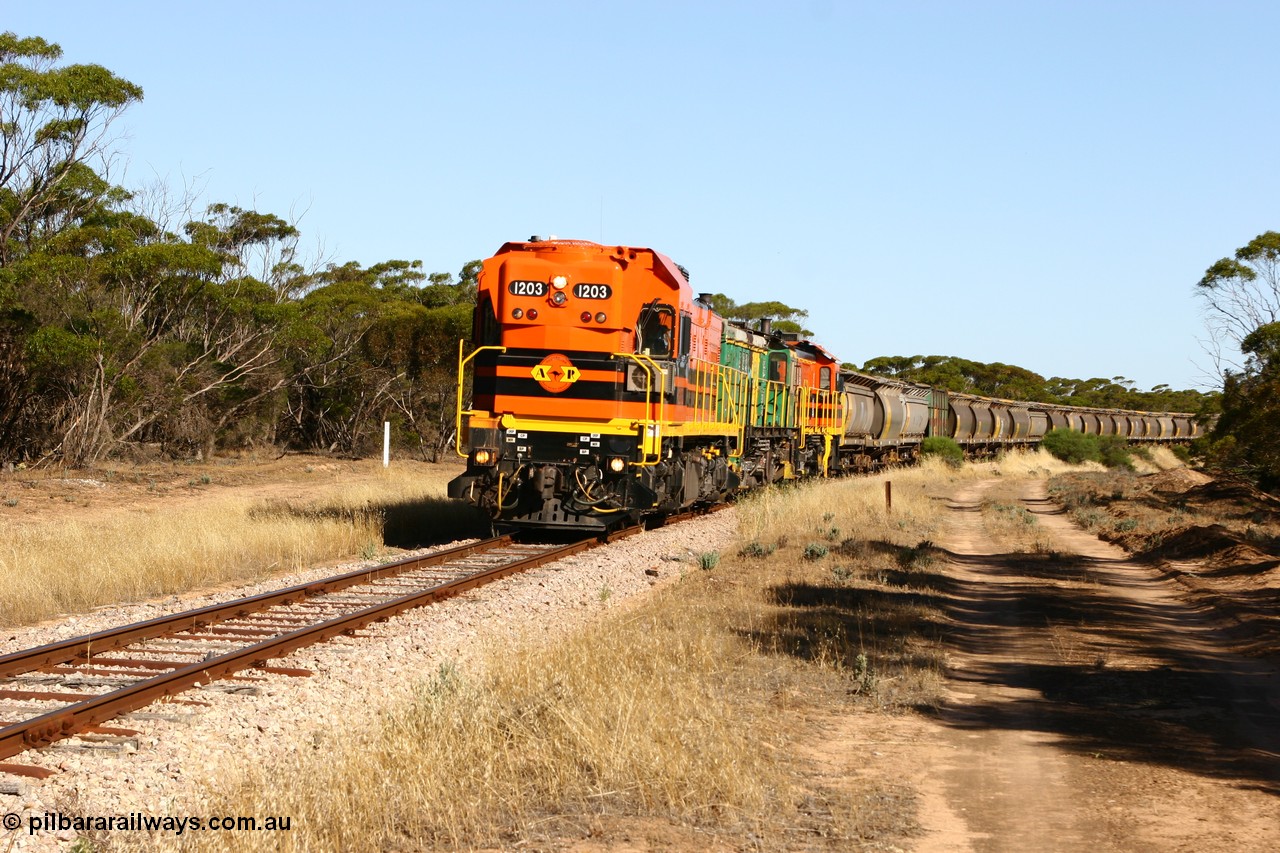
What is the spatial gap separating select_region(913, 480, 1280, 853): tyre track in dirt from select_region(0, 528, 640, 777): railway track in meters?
4.63

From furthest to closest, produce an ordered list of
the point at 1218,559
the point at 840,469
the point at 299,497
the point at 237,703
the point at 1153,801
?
the point at 840,469 < the point at 299,497 < the point at 1218,559 < the point at 237,703 < the point at 1153,801

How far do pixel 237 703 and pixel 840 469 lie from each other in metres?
31.1

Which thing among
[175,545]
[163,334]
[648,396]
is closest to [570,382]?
[648,396]

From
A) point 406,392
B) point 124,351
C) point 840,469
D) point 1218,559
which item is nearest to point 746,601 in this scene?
point 1218,559

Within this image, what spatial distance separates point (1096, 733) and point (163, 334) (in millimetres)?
30955

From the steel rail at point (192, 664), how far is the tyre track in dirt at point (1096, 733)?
15.3 ft

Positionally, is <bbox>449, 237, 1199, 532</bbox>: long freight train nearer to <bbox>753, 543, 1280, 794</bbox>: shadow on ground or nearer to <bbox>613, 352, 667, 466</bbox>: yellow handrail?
<bbox>613, 352, 667, 466</bbox>: yellow handrail

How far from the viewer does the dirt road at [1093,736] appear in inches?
244

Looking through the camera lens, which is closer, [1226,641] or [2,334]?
[1226,641]

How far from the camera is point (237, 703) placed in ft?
25.7

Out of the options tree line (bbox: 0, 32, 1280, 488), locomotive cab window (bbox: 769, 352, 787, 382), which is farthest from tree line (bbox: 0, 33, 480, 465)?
locomotive cab window (bbox: 769, 352, 787, 382)

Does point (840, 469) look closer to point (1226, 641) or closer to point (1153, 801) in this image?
point (1226, 641)

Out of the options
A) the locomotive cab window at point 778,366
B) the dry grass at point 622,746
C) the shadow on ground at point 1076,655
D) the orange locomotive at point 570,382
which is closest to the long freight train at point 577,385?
the orange locomotive at point 570,382

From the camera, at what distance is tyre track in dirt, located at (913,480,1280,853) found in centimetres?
620
